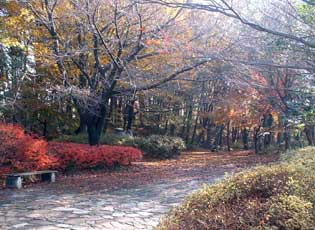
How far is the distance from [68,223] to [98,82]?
8373 millimetres

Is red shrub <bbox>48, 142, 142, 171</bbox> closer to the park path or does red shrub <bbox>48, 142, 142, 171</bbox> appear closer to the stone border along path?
the park path

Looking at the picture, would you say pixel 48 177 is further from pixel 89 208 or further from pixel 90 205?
pixel 89 208

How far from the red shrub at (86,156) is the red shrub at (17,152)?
1041 millimetres

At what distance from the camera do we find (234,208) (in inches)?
95.1

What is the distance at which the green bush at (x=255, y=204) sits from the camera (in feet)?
7.16

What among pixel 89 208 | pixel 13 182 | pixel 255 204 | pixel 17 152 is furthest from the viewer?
pixel 17 152

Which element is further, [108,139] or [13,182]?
[108,139]

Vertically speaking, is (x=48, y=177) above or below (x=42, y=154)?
below

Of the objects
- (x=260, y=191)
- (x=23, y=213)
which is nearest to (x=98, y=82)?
(x=23, y=213)

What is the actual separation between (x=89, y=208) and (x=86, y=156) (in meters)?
5.25

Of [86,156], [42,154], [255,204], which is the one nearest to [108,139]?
[86,156]

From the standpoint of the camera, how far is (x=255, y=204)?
236cm

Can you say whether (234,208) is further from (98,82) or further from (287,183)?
(98,82)

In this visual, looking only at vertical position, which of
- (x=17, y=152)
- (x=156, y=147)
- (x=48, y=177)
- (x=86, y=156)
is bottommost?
(x=48, y=177)
